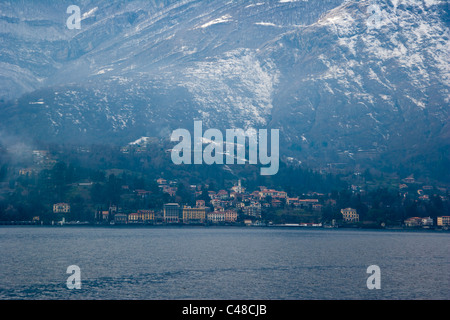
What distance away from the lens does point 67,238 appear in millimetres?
178500

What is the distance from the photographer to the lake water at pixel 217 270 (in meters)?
88.4

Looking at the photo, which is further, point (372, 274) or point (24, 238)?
point (24, 238)

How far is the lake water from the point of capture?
8838 centimetres

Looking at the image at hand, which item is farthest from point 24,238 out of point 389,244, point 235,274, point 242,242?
point 389,244

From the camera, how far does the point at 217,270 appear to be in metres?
110

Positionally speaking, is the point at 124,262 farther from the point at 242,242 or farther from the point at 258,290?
the point at 242,242

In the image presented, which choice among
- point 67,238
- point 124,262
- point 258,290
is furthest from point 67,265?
point 67,238
